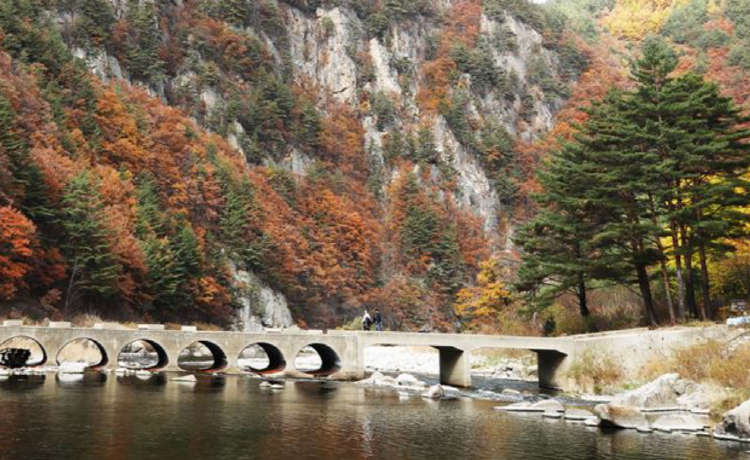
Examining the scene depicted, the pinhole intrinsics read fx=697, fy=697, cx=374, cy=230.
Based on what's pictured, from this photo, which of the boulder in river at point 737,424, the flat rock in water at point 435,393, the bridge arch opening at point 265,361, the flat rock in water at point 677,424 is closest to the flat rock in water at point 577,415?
the flat rock in water at point 677,424

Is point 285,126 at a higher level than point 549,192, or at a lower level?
higher

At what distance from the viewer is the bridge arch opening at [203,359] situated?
53.0m

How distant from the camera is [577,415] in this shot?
31.6m

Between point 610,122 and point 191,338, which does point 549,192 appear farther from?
point 191,338

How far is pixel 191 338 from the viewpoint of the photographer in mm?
49844

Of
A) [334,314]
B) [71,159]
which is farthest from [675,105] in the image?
[334,314]

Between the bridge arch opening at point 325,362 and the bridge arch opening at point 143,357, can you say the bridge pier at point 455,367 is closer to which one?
the bridge arch opening at point 325,362

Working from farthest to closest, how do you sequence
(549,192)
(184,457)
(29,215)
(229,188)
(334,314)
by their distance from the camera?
(334,314) → (229,188) → (29,215) → (549,192) → (184,457)

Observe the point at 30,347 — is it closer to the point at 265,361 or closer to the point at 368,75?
the point at 265,361

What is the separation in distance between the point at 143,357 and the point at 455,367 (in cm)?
3377

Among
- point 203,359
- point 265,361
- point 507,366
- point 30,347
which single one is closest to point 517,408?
point 507,366

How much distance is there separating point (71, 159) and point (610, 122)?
55.1 meters

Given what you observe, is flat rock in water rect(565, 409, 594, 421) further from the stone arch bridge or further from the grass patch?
the stone arch bridge

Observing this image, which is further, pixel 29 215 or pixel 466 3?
pixel 466 3
